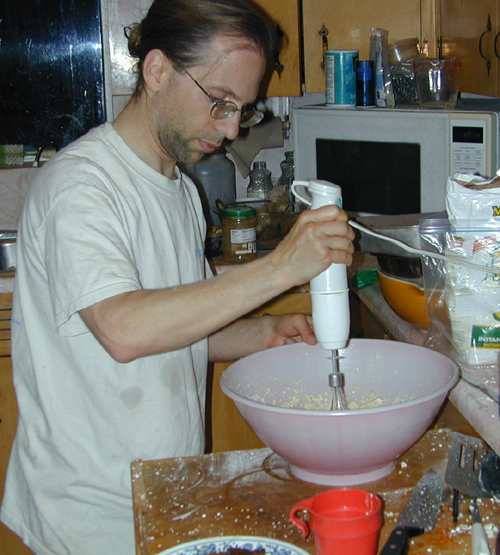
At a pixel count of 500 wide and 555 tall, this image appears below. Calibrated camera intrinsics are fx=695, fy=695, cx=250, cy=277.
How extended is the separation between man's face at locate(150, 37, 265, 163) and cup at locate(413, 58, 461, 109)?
0.86 metres

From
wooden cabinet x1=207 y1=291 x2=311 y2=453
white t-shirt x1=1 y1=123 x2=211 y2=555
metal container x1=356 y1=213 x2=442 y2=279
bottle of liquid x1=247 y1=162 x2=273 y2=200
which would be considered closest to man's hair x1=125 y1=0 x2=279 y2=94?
white t-shirt x1=1 y1=123 x2=211 y2=555

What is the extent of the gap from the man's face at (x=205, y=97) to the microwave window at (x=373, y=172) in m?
0.84

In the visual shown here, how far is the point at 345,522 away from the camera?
2.41 feet

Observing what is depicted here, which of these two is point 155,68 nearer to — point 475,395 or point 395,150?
point 475,395

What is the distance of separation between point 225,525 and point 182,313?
0.28 metres

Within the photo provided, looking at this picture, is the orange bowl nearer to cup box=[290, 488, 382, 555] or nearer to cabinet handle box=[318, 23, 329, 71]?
cup box=[290, 488, 382, 555]

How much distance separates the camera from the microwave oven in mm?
1699

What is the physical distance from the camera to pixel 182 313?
37.8 inches

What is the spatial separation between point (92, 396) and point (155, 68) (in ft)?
1.83

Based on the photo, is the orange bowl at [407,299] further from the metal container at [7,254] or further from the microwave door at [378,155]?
the metal container at [7,254]

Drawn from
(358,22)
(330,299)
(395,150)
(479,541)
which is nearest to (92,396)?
(330,299)

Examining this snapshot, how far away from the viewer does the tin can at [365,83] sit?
211cm

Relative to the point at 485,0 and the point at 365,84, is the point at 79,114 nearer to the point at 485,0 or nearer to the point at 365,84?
the point at 365,84

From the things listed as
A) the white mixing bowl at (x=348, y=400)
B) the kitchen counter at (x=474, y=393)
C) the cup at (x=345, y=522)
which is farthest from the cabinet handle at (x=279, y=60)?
the cup at (x=345, y=522)
